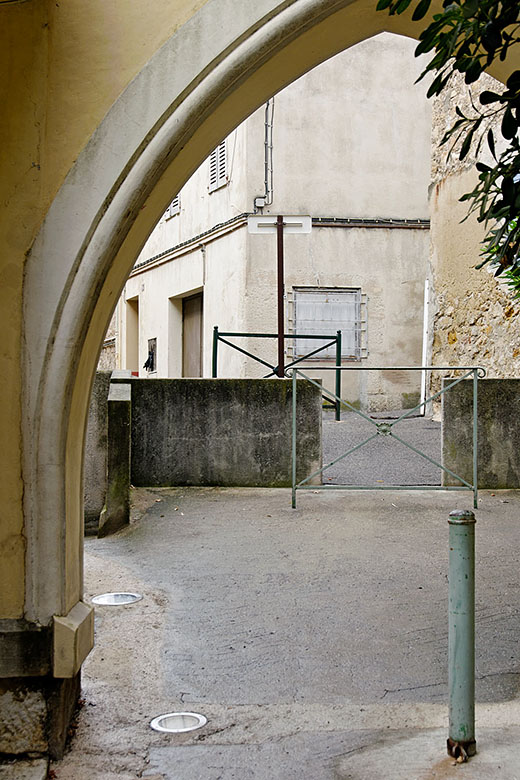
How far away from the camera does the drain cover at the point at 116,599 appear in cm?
502

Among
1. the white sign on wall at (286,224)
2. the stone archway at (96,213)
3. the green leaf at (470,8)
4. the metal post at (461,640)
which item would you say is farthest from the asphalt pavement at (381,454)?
the green leaf at (470,8)

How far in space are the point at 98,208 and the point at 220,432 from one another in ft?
18.7

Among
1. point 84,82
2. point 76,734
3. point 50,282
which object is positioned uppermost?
point 84,82

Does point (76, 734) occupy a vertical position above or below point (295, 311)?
below

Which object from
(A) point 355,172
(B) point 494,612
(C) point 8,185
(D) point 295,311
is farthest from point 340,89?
(C) point 8,185

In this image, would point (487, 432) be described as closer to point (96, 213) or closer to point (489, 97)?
point (96, 213)

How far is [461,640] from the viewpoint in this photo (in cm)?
303

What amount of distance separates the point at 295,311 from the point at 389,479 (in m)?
7.61

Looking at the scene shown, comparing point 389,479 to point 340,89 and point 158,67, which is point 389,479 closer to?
point 158,67

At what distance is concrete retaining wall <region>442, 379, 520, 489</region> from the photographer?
830 centimetres

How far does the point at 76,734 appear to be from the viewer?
3.28 meters

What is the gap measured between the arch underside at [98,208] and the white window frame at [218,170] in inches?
542

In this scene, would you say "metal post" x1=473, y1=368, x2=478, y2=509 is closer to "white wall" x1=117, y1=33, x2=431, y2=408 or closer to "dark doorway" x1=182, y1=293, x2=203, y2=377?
"white wall" x1=117, y1=33, x2=431, y2=408

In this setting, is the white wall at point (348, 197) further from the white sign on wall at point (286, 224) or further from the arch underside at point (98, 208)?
the arch underside at point (98, 208)
